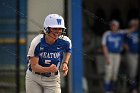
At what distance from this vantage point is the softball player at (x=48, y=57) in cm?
656

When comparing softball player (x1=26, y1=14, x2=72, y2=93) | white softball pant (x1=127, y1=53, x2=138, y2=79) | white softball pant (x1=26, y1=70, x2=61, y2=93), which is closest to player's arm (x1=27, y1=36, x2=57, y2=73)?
softball player (x1=26, y1=14, x2=72, y2=93)

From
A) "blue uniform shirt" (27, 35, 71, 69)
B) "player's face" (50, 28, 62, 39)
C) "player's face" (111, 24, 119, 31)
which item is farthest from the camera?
"player's face" (111, 24, 119, 31)

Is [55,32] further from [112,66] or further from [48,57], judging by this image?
[112,66]

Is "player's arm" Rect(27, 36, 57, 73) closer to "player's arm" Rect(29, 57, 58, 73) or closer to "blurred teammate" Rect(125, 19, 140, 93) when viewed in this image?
"player's arm" Rect(29, 57, 58, 73)

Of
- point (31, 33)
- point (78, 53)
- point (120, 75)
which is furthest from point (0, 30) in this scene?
point (120, 75)

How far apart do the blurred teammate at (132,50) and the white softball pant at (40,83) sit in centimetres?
545

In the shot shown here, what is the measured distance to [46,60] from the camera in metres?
6.75

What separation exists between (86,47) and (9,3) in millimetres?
4458

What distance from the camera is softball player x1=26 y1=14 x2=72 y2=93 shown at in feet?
21.5

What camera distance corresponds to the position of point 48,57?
22.1 ft

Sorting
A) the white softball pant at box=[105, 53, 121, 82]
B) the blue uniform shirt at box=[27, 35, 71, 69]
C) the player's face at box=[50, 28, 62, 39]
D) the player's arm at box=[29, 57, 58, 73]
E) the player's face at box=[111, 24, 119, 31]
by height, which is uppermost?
the player's face at box=[111, 24, 119, 31]

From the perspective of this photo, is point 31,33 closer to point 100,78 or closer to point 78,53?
point 78,53

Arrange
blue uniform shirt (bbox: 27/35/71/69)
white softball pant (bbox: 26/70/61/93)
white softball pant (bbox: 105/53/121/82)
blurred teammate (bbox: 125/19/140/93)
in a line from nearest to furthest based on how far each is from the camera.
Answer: blue uniform shirt (bbox: 27/35/71/69)
white softball pant (bbox: 26/70/61/93)
white softball pant (bbox: 105/53/121/82)
blurred teammate (bbox: 125/19/140/93)

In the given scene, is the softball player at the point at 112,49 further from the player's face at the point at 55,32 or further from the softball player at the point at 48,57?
the player's face at the point at 55,32
